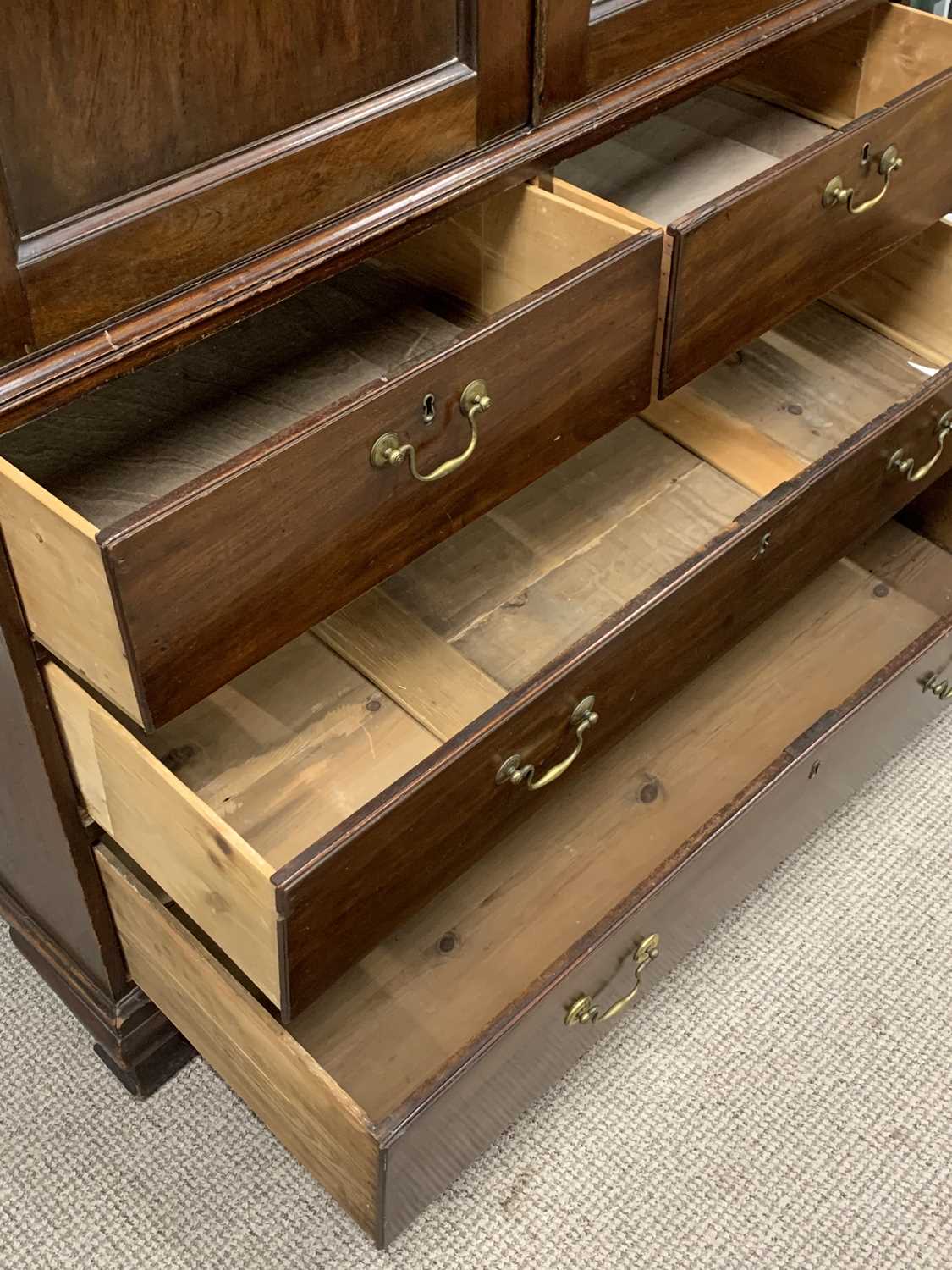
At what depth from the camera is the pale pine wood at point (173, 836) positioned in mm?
879

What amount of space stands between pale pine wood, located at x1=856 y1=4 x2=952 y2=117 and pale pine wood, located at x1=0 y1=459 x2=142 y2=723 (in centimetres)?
89

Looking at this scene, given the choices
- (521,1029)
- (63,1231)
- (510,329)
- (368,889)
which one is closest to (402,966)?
(521,1029)

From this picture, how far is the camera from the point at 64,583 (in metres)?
0.82

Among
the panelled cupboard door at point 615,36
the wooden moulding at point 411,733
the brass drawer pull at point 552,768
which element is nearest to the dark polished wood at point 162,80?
the panelled cupboard door at point 615,36

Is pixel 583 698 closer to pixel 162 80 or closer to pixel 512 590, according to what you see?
pixel 512 590

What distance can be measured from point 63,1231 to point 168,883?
1.28 ft

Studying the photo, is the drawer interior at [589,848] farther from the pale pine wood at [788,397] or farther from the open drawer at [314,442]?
the open drawer at [314,442]

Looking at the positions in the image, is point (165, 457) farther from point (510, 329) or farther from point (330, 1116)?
point (330, 1116)

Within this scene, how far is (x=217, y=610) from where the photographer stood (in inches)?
32.7

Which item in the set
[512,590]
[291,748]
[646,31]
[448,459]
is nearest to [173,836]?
[291,748]

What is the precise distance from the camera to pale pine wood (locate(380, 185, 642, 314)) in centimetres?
103

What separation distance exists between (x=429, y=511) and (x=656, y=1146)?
0.63 metres

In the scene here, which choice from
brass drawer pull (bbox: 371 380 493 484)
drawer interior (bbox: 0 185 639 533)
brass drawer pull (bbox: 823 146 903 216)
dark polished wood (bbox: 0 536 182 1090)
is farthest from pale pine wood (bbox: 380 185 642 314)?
dark polished wood (bbox: 0 536 182 1090)

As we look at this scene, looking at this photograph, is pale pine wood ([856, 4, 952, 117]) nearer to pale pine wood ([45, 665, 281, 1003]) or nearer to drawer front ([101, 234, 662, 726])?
drawer front ([101, 234, 662, 726])
